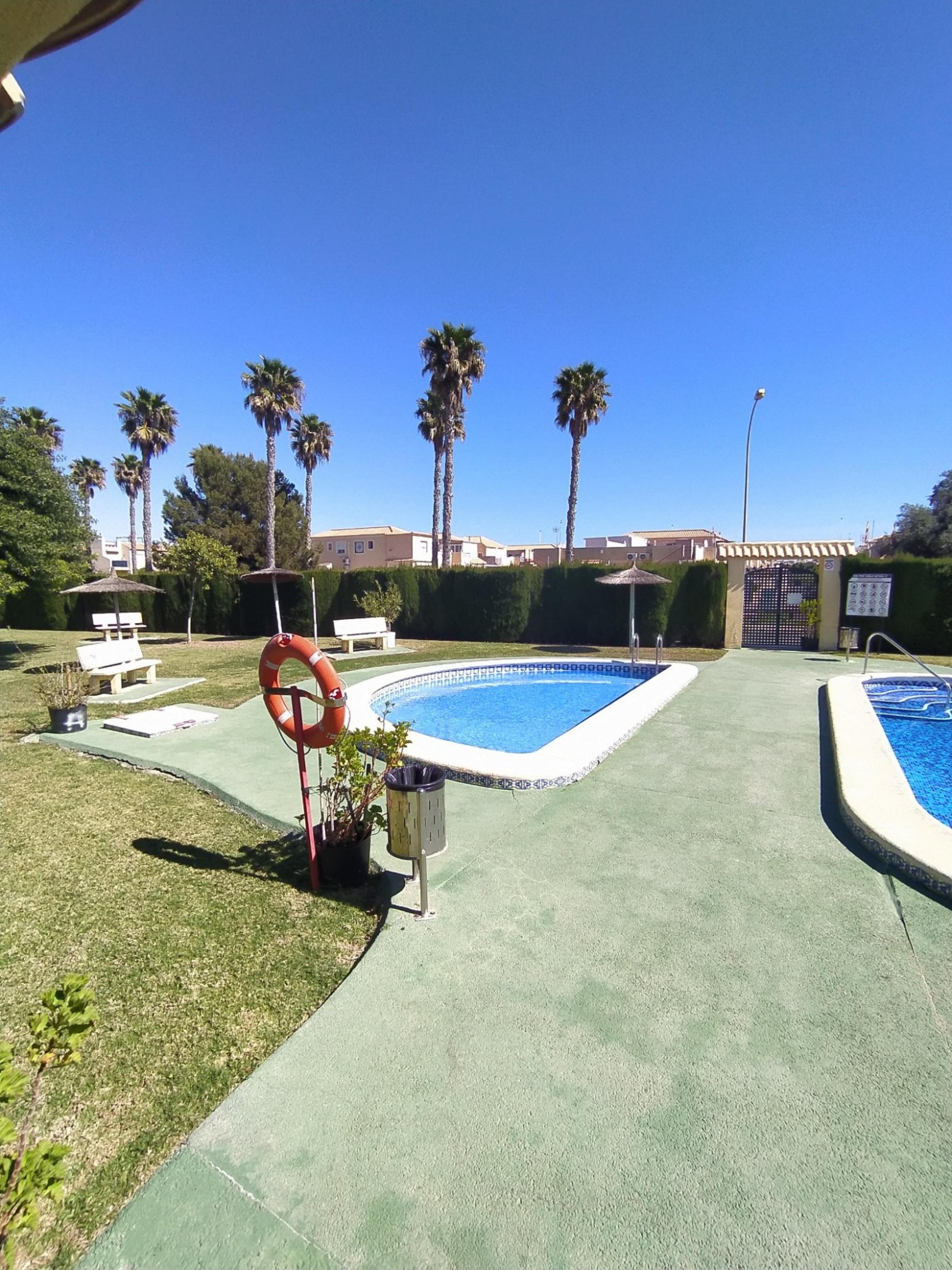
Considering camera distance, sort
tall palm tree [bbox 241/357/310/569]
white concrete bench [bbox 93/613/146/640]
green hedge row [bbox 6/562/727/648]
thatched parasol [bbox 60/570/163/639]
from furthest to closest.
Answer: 1. tall palm tree [bbox 241/357/310/569]
2. white concrete bench [bbox 93/613/146/640]
3. green hedge row [bbox 6/562/727/648]
4. thatched parasol [bbox 60/570/163/639]

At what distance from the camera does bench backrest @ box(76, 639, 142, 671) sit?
30.3 feet

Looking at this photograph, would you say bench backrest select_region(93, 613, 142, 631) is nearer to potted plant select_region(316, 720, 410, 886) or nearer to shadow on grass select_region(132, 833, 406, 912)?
shadow on grass select_region(132, 833, 406, 912)

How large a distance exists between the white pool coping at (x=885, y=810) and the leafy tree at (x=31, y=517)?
545 inches

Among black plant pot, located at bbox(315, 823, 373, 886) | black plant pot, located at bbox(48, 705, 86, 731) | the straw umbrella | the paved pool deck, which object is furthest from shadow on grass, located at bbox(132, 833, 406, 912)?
the straw umbrella

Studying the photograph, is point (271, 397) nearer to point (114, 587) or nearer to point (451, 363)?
point (451, 363)

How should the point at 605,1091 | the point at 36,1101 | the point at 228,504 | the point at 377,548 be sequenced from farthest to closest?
the point at 377,548, the point at 228,504, the point at 605,1091, the point at 36,1101

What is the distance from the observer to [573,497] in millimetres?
21188

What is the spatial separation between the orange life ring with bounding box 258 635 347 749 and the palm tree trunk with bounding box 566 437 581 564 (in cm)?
1766

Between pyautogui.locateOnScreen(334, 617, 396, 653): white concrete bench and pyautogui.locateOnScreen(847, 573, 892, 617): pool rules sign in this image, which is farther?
pyautogui.locateOnScreen(334, 617, 396, 653): white concrete bench

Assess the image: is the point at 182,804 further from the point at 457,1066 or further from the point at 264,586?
the point at 264,586

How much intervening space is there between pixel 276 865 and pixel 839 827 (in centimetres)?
418

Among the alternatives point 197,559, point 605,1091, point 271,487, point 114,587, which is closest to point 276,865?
point 605,1091

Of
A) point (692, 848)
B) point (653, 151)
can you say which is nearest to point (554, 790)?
point (692, 848)

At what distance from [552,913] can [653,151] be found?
1104cm
